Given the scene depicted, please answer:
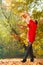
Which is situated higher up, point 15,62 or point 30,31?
point 30,31

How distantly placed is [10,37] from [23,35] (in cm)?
12

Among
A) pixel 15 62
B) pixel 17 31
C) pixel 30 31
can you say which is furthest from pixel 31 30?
pixel 15 62

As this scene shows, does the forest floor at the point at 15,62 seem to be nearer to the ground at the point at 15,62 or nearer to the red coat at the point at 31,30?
the ground at the point at 15,62

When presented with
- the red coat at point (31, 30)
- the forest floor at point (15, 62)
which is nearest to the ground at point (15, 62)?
the forest floor at point (15, 62)

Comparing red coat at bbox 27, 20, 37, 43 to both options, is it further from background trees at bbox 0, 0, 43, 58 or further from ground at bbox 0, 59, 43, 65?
ground at bbox 0, 59, 43, 65

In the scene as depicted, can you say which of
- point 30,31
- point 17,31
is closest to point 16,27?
point 17,31

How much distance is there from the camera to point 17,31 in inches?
114

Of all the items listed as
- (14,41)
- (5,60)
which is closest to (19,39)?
(14,41)

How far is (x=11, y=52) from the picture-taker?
2912mm

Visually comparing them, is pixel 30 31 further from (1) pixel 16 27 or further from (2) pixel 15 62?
(2) pixel 15 62

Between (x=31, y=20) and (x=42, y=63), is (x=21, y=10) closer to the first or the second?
(x=31, y=20)

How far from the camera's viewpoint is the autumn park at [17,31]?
9.46 feet

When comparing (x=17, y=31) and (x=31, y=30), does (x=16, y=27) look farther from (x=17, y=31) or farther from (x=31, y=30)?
(x=31, y=30)

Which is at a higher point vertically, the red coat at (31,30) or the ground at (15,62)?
the red coat at (31,30)
